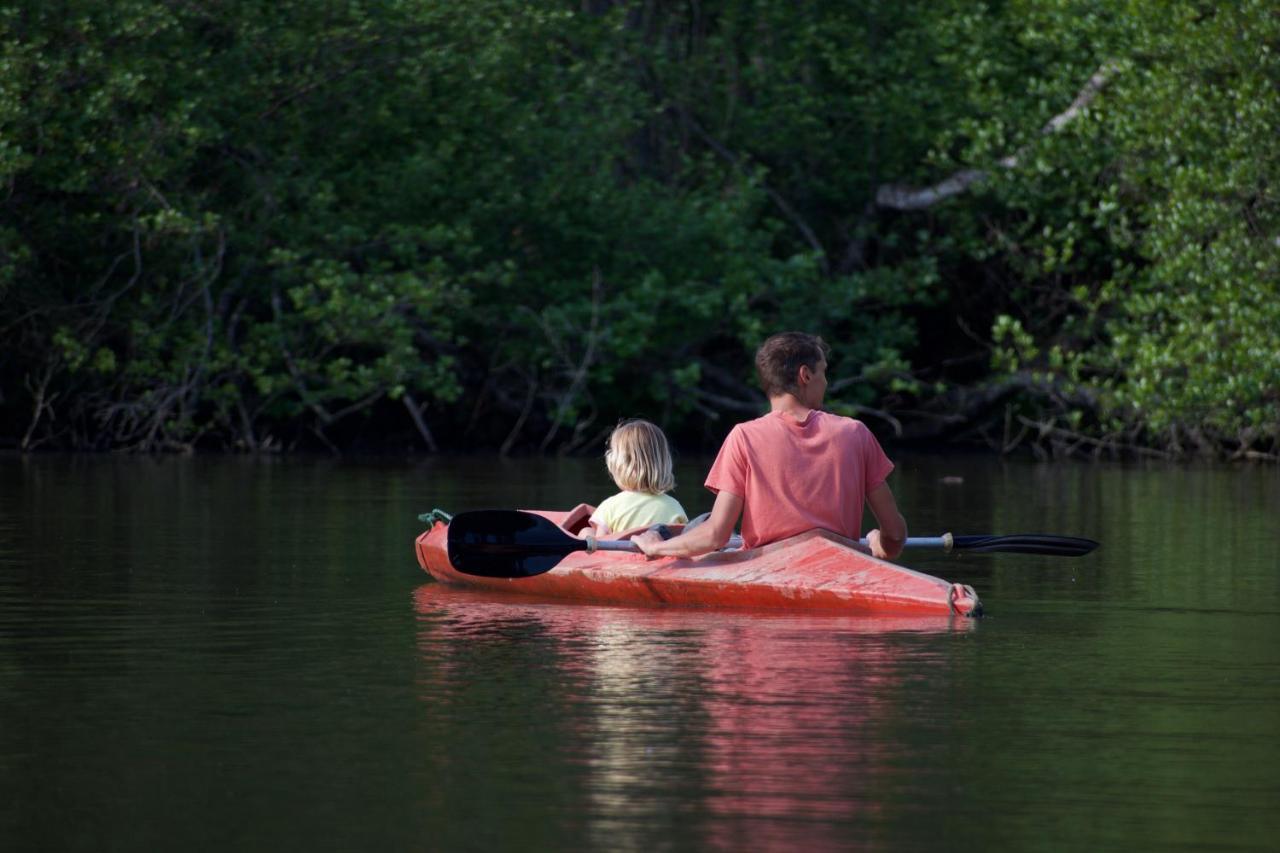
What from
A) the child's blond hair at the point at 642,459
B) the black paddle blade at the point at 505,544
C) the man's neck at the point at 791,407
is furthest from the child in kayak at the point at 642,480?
the man's neck at the point at 791,407

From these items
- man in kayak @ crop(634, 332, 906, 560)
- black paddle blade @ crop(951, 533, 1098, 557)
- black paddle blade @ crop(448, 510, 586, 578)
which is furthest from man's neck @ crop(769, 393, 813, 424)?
black paddle blade @ crop(448, 510, 586, 578)

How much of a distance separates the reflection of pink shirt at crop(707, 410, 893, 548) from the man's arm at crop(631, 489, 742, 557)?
7 centimetres

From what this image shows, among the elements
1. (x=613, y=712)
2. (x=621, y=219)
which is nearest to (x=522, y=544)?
(x=613, y=712)

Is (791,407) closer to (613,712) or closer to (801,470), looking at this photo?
(801,470)

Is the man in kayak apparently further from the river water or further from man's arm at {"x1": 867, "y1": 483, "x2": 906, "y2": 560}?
the river water

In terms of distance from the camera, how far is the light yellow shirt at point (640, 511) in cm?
1055

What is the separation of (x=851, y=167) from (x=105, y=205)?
9.60 m

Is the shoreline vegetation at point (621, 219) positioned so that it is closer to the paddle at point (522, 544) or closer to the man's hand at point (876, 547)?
the paddle at point (522, 544)

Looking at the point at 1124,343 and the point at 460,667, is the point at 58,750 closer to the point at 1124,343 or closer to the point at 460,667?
the point at 460,667

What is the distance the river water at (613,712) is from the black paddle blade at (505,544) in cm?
17

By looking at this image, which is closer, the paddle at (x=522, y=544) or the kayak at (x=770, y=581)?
the kayak at (x=770, y=581)

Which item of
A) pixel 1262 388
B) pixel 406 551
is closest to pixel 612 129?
pixel 1262 388

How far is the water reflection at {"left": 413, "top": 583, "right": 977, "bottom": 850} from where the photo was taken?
17.6ft

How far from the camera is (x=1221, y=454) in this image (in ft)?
85.9
